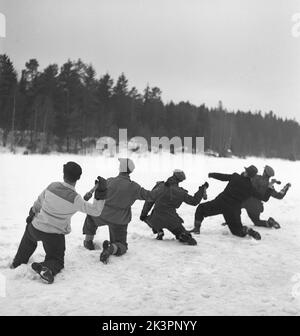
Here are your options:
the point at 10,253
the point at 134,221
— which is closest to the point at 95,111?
the point at 134,221

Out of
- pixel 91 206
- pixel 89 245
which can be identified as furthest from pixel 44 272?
pixel 89 245

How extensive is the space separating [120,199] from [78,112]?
166 feet

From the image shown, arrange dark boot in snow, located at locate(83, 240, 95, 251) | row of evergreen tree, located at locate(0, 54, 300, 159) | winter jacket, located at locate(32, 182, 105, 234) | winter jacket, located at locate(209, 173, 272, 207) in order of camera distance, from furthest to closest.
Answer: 1. row of evergreen tree, located at locate(0, 54, 300, 159)
2. winter jacket, located at locate(209, 173, 272, 207)
3. dark boot in snow, located at locate(83, 240, 95, 251)
4. winter jacket, located at locate(32, 182, 105, 234)

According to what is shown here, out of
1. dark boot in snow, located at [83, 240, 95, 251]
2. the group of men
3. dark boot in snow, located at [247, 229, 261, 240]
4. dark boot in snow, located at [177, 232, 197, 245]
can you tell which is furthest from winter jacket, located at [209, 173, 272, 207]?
dark boot in snow, located at [83, 240, 95, 251]

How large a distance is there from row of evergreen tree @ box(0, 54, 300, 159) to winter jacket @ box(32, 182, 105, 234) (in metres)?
44.8

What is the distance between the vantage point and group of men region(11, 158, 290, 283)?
5762 millimetres

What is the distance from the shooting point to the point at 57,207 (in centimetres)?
578

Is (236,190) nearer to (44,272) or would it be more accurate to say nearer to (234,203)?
(234,203)

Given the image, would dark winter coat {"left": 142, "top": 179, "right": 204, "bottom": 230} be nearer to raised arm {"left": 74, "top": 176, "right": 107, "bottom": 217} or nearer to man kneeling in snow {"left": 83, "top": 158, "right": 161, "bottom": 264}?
man kneeling in snow {"left": 83, "top": 158, "right": 161, "bottom": 264}

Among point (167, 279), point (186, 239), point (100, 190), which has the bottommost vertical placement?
point (167, 279)

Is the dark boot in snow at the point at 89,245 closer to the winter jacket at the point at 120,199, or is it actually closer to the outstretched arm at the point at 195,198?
the winter jacket at the point at 120,199

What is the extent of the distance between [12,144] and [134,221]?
41.9m
